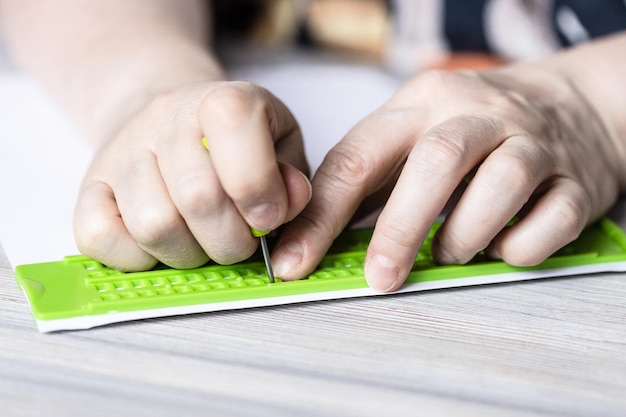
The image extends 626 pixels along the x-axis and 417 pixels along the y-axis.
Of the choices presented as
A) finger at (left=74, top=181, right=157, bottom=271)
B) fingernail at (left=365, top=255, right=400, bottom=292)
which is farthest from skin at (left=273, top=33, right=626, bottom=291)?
finger at (left=74, top=181, right=157, bottom=271)

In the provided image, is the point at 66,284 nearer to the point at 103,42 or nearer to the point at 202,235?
the point at 202,235

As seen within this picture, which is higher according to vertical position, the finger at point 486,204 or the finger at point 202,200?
the finger at point 202,200

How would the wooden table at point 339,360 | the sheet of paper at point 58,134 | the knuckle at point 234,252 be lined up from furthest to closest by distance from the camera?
the sheet of paper at point 58,134
the knuckle at point 234,252
the wooden table at point 339,360

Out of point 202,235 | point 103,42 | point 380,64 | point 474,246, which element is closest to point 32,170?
point 103,42

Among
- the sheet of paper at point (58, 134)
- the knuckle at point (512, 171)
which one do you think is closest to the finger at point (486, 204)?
the knuckle at point (512, 171)

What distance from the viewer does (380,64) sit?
138 cm

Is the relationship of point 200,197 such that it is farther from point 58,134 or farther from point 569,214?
point 58,134

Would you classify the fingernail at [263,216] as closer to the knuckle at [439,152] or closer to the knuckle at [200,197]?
the knuckle at [200,197]

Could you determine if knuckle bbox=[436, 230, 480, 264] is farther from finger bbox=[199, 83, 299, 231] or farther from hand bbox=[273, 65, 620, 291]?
finger bbox=[199, 83, 299, 231]

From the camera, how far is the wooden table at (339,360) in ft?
1.44

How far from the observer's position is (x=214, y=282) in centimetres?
56

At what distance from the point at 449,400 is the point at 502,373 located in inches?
2.0

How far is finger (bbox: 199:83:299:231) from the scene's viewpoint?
49 cm

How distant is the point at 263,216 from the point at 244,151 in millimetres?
51
